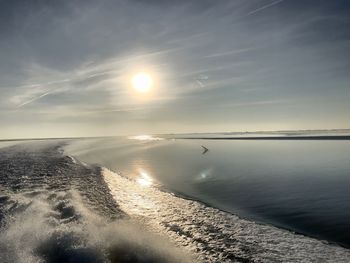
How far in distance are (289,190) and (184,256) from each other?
12.6 meters

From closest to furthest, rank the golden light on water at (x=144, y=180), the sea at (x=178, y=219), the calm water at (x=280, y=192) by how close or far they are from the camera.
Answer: the sea at (x=178, y=219), the calm water at (x=280, y=192), the golden light on water at (x=144, y=180)

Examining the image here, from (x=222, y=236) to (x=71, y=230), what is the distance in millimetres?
6514

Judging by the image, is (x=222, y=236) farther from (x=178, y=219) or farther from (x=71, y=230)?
(x=71, y=230)

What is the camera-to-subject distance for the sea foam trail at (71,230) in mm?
10719

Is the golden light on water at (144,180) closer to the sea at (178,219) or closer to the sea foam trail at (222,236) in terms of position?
the sea at (178,219)

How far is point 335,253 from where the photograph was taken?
35.0 ft

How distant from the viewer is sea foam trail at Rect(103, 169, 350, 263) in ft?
34.9

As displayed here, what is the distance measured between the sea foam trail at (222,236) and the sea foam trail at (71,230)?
877 mm

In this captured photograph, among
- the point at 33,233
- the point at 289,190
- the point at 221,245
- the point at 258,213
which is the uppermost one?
the point at 289,190

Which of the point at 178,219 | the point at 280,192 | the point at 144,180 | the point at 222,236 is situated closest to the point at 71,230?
the point at 178,219

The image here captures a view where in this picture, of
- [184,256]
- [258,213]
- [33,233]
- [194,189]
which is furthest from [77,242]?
[194,189]

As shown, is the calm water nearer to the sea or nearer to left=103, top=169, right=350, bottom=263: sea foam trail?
the sea

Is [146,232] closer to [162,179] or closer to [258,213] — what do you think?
[258,213]

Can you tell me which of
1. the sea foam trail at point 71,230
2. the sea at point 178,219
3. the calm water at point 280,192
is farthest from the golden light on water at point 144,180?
the sea foam trail at point 71,230
